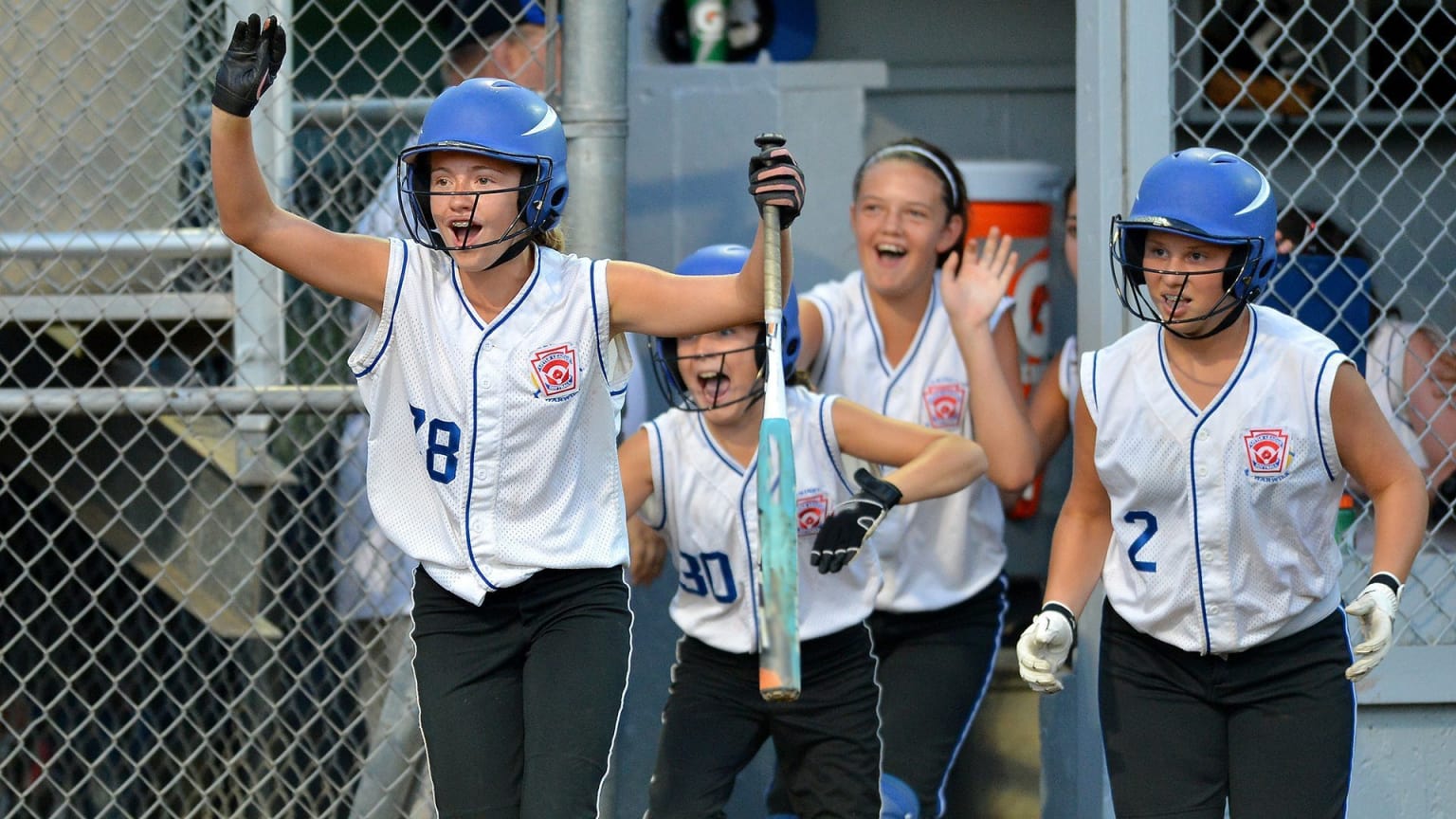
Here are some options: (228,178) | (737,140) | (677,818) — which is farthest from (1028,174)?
(228,178)

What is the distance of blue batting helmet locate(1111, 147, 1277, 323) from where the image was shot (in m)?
3.20

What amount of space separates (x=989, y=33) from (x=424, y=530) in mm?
3670

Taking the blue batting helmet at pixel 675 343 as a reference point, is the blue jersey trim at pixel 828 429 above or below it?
below

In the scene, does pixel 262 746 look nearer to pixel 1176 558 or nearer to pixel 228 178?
pixel 228 178

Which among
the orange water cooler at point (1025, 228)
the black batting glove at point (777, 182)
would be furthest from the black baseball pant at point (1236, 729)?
the orange water cooler at point (1025, 228)

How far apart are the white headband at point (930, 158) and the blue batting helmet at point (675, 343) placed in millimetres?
686

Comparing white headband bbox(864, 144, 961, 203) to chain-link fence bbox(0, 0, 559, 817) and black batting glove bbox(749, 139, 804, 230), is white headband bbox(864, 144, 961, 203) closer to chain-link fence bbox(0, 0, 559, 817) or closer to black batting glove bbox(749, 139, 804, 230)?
chain-link fence bbox(0, 0, 559, 817)

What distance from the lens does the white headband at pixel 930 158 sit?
4.38 meters

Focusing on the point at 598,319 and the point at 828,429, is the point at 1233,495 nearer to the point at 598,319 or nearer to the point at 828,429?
the point at 828,429

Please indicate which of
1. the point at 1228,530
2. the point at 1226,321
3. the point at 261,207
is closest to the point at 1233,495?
the point at 1228,530

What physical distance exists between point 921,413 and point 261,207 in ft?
6.37

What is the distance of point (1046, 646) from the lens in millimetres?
3318

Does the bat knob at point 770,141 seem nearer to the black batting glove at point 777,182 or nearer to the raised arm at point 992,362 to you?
the black batting glove at point 777,182

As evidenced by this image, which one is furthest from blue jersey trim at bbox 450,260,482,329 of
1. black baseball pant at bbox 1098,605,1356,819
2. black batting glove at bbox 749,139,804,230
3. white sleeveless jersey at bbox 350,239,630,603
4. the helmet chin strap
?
black baseball pant at bbox 1098,605,1356,819
